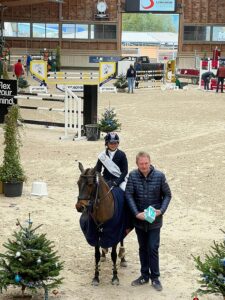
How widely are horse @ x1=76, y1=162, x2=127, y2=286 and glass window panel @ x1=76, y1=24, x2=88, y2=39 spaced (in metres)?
45.9

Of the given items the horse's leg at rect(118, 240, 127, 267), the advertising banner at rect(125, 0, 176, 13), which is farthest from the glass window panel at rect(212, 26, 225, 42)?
the horse's leg at rect(118, 240, 127, 267)

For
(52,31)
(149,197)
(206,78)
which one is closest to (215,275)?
(149,197)

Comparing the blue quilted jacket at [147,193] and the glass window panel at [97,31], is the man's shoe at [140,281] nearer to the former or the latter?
the blue quilted jacket at [147,193]

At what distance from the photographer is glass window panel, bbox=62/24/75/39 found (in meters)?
50.5

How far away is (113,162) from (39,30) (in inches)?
1796

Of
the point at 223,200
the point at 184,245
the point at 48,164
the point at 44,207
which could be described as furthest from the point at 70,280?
the point at 48,164

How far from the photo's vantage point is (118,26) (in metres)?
50.8

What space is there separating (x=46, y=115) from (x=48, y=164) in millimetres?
8601

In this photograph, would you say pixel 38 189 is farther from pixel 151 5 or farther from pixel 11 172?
pixel 151 5

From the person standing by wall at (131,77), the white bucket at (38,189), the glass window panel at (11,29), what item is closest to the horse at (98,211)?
the white bucket at (38,189)

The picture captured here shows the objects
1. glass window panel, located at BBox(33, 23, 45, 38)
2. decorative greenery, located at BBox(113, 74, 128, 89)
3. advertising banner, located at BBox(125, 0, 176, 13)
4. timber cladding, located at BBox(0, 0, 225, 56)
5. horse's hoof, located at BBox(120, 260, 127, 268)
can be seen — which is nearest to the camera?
horse's hoof, located at BBox(120, 260, 127, 268)

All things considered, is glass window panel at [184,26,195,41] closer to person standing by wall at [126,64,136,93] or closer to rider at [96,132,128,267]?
person standing by wall at [126,64,136,93]

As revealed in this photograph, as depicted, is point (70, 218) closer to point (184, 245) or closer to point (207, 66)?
point (184, 245)

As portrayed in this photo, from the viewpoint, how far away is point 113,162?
6996 millimetres
